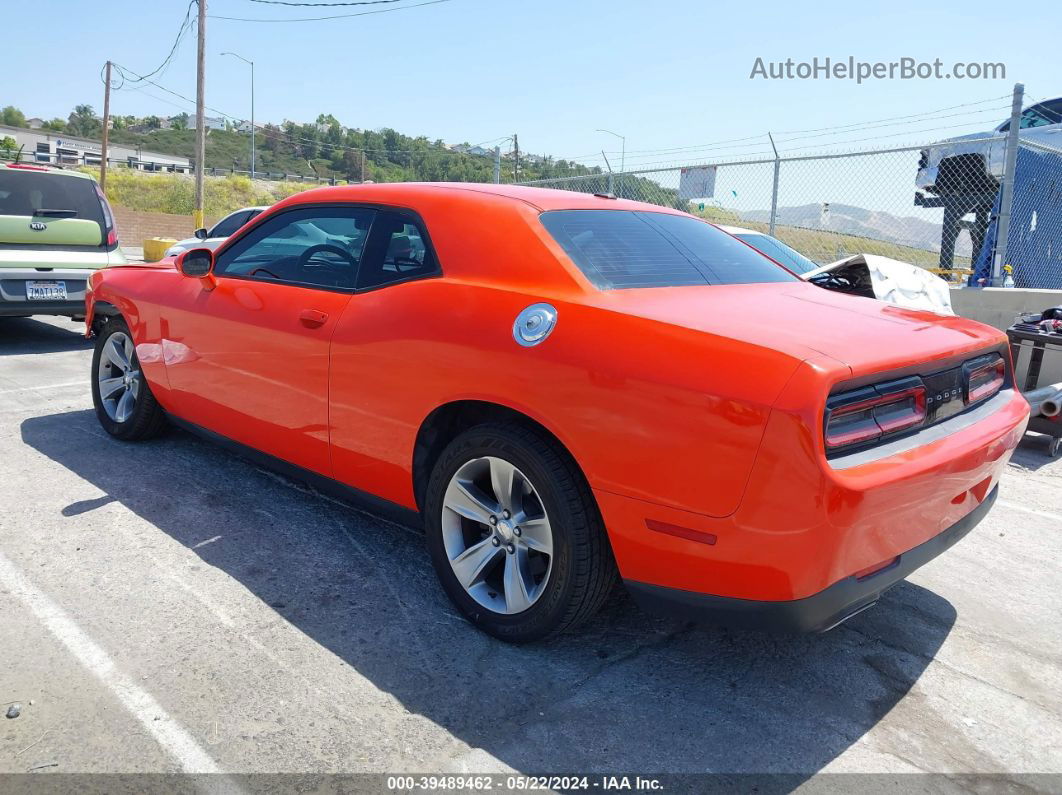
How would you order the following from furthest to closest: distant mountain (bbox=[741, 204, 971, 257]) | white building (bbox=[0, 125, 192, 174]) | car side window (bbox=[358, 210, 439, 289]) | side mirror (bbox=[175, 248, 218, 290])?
white building (bbox=[0, 125, 192, 174]), distant mountain (bbox=[741, 204, 971, 257]), side mirror (bbox=[175, 248, 218, 290]), car side window (bbox=[358, 210, 439, 289])

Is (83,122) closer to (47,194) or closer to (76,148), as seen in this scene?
(76,148)

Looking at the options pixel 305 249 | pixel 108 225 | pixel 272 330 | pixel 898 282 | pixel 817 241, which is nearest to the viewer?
pixel 272 330

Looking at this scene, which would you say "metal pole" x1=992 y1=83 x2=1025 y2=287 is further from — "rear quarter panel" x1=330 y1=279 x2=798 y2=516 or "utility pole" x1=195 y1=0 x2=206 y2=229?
"utility pole" x1=195 y1=0 x2=206 y2=229

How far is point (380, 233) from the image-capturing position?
343cm

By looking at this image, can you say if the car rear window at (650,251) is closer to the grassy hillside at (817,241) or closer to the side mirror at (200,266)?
the side mirror at (200,266)

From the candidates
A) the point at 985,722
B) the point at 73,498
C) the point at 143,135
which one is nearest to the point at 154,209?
the point at 73,498

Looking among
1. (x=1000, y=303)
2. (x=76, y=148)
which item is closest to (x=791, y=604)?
(x=1000, y=303)

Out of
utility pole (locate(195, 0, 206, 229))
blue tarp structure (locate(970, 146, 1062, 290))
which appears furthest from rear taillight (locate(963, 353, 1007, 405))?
utility pole (locate(195, 0, 206, 229))

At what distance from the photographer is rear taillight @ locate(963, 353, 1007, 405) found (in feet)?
9.17

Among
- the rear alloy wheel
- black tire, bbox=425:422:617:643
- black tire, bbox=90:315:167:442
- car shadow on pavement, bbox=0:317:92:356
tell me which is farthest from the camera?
car shadow on pavement, bbox=0:317:92:356

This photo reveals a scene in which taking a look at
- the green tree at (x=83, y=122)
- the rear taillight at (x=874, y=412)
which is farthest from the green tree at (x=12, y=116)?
the rear taillight at (x=874, y=412)

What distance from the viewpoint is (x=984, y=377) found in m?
2.98

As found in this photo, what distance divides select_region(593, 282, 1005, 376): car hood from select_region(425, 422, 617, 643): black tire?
53 centimetres

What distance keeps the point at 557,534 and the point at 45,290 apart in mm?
7258
